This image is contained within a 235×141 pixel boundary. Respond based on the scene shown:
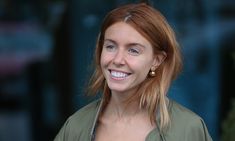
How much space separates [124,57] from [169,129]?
1.29ft

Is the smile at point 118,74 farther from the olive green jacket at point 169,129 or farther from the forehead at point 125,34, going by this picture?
the olive green jacket at point 169,129

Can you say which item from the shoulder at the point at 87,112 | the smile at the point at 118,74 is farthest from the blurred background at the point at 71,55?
the smile at the point at 118,74

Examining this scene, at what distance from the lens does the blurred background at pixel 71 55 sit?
6.76m

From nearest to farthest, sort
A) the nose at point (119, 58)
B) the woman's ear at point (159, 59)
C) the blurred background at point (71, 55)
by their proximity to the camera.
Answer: the nose at point (119, 58) → the woman's ear at point (159, 59) → the blurred background at point (71, 55)

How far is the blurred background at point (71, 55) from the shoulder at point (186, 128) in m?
3.21

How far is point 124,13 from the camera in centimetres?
347

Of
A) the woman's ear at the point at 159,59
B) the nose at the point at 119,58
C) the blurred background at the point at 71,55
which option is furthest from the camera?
the blurred background at the point at 71,55

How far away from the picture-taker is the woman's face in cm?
340

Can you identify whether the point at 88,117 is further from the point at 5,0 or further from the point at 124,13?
the point at 5,0

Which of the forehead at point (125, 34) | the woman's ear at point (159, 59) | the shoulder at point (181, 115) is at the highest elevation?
the forehead at point (125, 34)

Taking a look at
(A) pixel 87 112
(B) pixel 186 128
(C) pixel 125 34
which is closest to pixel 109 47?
(C) pixel 125 34

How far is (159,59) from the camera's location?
356 cm

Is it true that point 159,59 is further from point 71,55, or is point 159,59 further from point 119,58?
point 71,55

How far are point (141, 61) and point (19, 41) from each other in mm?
3554
